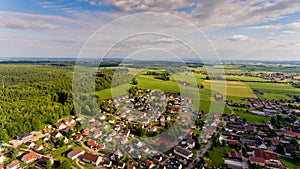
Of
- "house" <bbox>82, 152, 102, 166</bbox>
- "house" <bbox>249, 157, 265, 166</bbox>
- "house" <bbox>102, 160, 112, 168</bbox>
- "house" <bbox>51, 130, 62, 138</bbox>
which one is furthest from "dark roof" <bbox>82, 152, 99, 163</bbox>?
"house" <bbox>249, 157, 265, 166</bbox>

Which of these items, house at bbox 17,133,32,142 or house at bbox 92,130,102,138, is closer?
house at bbox 17,133,32,142

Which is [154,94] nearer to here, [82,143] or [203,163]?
[82,143]

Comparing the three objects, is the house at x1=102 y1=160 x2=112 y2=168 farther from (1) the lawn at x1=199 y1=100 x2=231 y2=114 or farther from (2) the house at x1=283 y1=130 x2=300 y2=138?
(2) the house at x1=283 y1=130 x2=300 y2=138

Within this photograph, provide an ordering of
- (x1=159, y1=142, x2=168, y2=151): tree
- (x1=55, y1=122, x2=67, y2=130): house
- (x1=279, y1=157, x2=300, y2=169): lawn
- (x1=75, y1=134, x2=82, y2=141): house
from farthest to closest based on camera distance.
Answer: (x1=55, y1=122, x2=67, y2=130): house
(x1=75, y1=134, x2=82, y2=141): house
(x1=159, y1=142, x2=168, y2=151): tree
(x1=279, y1=157, x2=300, y2=169): lawn

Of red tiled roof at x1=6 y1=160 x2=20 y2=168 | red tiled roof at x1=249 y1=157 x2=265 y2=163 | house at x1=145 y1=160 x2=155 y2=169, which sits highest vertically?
red tiled roof at x1=249 y1=157 x2=265 y2=163

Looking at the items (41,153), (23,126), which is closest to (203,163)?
(41,153)

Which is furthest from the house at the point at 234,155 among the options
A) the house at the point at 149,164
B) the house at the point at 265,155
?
the house at the point at 149,164
